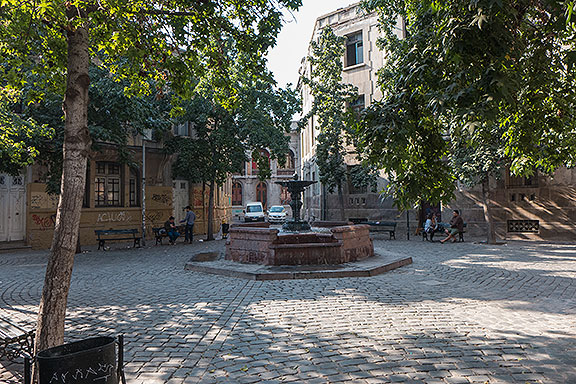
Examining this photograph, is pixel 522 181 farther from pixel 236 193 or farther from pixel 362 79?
pixel 236 193

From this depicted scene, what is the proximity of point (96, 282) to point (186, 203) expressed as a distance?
14814 millimetres

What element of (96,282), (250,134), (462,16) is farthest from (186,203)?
(462,16)

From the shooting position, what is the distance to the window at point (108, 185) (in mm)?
19797

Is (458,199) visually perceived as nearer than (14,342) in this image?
No

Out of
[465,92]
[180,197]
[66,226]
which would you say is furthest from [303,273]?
[180,197]

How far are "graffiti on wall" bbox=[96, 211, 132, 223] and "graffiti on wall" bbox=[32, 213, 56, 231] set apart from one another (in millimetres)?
2108

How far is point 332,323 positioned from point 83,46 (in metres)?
4.81

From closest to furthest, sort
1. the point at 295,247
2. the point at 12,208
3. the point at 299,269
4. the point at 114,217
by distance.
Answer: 1. the point at 299,269
2. the point at 295,247
3. the point at 12,208
4. the point at 114,217

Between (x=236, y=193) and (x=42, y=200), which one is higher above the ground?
(x=236, y=193)

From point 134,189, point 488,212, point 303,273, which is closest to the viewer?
point 303,273

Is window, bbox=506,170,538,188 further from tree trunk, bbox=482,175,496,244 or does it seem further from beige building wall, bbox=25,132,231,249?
beige building wall, bbox=25,132,231,249

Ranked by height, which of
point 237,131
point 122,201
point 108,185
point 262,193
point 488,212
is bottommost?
point 488,212

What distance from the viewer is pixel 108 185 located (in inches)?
795

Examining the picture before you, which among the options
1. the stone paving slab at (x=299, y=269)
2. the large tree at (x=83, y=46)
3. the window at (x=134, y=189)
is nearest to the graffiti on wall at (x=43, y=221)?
the window at (x=134, y=189)
